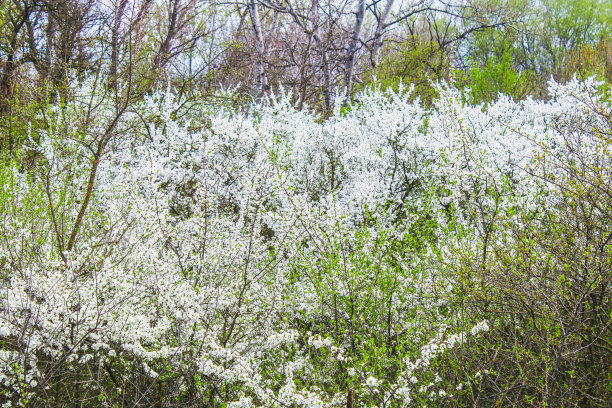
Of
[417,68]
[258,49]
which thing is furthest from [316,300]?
[417,68]

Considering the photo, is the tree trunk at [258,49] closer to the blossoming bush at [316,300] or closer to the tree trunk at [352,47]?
the tree trunk at [352,47]

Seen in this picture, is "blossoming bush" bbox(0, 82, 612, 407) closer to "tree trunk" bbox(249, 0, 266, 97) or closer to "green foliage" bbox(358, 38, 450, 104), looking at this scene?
"tree trunk" bbox(249, 0, 266, 97)

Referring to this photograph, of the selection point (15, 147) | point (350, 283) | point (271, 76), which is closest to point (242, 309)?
point (350, 283)

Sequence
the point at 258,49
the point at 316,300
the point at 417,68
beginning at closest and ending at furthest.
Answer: the point at 316,300, the point at 258,49, the point at 417,68

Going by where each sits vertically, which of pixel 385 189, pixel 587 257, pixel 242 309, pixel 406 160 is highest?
pixel 406 160

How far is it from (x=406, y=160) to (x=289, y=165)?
178 centimetres

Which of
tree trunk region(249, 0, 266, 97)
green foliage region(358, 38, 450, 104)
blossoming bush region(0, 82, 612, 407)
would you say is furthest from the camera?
green foliage region(358, 38, 450, 104)

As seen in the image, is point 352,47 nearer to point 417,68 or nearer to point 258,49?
point 258,49

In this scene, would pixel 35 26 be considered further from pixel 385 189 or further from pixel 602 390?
pixel 602 390

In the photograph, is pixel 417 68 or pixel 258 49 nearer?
pixel 258 49

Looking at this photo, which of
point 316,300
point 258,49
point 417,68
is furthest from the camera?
point 417,68

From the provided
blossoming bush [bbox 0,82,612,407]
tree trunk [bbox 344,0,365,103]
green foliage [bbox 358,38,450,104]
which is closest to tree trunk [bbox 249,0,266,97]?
tree trunk [bbox 344,0,365,103]

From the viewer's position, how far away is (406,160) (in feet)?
22.2

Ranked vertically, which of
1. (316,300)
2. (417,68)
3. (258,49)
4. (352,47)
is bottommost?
(316,300)
